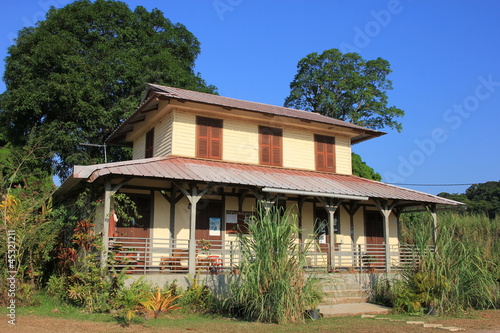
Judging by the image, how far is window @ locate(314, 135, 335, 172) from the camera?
1898 centimetres

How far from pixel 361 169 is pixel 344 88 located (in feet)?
23.0

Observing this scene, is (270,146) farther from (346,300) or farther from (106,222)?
(106,222)

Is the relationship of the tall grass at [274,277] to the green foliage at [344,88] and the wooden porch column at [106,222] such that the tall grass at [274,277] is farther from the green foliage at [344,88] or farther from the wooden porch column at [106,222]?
the green foliage at [344,88]

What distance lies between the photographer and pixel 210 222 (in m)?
16.0

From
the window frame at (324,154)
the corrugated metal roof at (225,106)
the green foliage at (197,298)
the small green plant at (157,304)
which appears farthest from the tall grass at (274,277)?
the window frame at (324,154)

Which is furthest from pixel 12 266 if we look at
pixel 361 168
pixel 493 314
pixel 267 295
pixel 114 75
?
pixel 361 168

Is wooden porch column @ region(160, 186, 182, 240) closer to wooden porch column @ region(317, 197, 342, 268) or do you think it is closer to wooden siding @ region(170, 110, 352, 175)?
wooden siding @ region(170, 110, 352, 175)

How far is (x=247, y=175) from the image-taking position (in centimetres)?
1532

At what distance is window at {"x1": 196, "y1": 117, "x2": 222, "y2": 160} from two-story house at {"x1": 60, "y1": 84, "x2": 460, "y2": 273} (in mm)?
36

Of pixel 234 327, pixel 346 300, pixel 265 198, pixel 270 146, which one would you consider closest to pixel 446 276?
pixel 346 300

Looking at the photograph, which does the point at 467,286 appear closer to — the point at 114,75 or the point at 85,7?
the point at 114,75

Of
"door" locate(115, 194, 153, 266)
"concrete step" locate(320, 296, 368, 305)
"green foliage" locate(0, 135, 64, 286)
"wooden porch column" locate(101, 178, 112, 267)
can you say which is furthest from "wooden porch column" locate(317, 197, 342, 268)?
"green foliage" locate(0, 135, 64, 286)

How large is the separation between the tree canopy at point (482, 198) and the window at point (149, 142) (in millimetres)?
34370

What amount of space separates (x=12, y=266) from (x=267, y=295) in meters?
6.44
